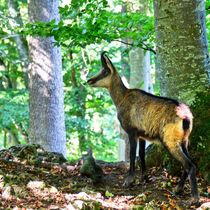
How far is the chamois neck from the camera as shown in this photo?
19.7ft

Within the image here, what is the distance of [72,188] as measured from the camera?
15.4 feet

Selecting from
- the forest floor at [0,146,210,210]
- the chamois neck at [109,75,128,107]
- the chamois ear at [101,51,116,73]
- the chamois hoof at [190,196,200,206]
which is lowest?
the chamois hoof at [190,196,200,206]

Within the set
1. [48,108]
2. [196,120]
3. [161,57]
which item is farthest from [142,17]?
[48,108]

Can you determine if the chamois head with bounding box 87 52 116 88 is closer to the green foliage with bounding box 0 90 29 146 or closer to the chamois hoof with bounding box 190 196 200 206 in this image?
the chamois hoof with bounding box 190 196 200 206

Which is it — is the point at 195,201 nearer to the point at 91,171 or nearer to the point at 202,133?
the point at 202,133

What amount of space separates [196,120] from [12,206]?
9.52 feet

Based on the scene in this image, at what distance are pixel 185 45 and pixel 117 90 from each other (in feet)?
3.79

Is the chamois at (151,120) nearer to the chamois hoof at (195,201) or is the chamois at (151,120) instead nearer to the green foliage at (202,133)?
the chamois hoof at (195,201)

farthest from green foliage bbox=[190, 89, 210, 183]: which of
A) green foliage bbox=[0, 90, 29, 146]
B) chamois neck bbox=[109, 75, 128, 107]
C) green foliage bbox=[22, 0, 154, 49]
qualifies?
green foliage bbox=[0, 90, 29, 146]

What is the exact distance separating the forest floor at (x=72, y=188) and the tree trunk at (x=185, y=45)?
4.09 ft

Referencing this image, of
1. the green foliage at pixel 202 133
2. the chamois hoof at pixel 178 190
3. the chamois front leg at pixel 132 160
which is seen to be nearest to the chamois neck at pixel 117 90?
the chamois front leg at pixel 132 160

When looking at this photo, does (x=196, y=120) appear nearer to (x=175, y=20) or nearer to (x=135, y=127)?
(x=135, y=127)

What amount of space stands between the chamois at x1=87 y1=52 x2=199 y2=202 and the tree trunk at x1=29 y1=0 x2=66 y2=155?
4.25 meters

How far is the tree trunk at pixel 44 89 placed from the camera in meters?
10.2
